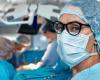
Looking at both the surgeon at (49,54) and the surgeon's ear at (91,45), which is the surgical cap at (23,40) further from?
the surgeon's ear at (91,45)

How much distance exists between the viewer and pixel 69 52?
163 centimetres

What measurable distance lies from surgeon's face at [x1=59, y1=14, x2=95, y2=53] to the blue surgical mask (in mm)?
19

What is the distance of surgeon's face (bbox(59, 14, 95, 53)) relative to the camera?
1.57 m

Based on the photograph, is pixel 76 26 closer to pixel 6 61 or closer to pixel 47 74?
pixel 47 74

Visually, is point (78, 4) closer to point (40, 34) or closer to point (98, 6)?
point (98, 6)

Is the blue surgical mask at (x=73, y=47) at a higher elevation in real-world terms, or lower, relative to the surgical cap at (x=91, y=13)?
lower

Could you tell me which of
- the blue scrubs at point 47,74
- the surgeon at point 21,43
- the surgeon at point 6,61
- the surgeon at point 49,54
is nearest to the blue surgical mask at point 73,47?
the blue scrubs at point 47,74

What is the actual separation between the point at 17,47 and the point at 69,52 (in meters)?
1.27

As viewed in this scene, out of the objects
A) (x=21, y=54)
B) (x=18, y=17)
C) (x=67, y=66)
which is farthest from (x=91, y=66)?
(x=21, y=54)

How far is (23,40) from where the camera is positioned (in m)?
2.96

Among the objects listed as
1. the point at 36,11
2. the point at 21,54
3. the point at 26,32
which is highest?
the point at 36,11

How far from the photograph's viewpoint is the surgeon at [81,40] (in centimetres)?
154

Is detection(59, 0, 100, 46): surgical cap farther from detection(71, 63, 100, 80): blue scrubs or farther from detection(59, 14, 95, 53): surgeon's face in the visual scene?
detection(71, 63, 100, 80): blue scrubs

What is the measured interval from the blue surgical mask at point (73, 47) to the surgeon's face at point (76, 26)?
19mm
